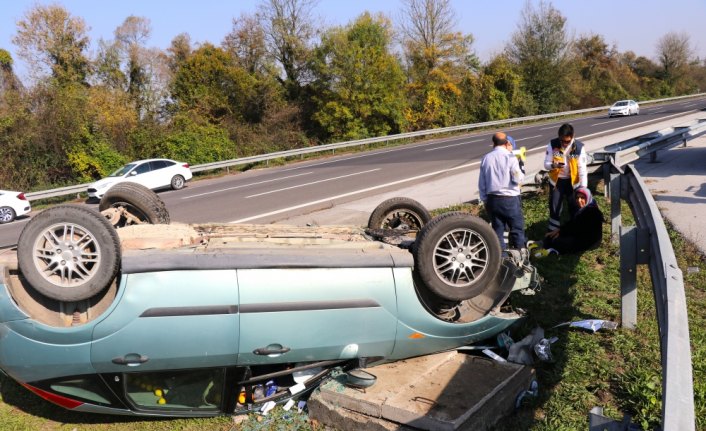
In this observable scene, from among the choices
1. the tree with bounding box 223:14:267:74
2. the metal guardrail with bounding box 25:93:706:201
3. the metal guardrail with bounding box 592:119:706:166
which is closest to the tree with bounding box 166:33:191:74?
the tree with bounding box 223:14:267:74

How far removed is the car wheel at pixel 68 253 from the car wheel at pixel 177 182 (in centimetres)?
1727

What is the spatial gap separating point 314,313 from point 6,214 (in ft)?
52.4

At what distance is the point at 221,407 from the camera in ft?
13.2

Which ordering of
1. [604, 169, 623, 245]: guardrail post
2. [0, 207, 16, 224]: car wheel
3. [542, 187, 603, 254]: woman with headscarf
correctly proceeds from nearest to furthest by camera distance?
[604, 169, 623, 245]: guardrail post, [542, 187, 603, 254]: woman with headscarf, [0, 207, 16, 224]: car wheel

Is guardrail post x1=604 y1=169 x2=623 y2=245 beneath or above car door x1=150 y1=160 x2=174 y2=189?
beneath

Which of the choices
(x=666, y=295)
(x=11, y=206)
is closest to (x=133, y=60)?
(x=11, y=206)

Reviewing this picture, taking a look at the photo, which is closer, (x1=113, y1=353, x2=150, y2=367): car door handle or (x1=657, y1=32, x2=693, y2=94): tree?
(x1=113, y1=353, x2=150, y2=367): car door handle

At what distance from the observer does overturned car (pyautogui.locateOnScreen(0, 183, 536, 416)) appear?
3631mm

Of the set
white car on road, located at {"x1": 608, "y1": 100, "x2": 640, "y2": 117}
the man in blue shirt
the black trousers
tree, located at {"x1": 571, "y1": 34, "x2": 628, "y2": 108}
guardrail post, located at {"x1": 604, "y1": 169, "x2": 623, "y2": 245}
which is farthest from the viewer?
tree, located at {"x1": 571, "y1": 34, "x2": 628, "y2": 108}

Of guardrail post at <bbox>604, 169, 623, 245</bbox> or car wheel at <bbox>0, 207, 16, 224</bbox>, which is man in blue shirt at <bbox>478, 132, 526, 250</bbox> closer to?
guardrail post at <bbox>604, 169, 623, 245</bbox>

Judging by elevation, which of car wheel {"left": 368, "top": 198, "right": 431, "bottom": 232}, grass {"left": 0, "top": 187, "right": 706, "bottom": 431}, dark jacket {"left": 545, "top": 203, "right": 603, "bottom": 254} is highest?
car wheel {"left": 368, "top": 198, "right": 431, "bottom": 232}

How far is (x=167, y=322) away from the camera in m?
3.62

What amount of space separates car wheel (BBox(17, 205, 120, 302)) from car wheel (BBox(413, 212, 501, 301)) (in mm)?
2152

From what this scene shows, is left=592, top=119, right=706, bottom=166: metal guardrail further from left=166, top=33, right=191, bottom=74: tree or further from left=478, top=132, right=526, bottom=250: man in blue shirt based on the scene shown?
left=166, top=33, right=191, bottom=74: tree
